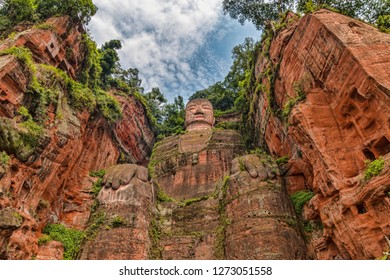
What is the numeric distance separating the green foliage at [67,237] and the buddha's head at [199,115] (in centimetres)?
2007

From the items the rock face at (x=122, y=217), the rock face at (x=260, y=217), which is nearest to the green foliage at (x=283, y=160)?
the rock face at (x=260, y=217)

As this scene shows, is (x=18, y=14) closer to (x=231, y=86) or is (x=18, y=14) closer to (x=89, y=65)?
(x=89, y=65)

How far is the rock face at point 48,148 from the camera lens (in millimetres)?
12938

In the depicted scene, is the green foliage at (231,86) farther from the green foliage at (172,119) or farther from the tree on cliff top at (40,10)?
the tree on cliff top at (40,10)

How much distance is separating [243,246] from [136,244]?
5.53 meters

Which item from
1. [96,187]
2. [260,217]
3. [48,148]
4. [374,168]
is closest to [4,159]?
[48,148]

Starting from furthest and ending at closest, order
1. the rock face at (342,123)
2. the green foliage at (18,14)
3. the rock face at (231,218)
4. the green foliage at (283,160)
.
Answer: the green foliage at (18,14), the green foliage at (283,160), the rock face at (231,218), the rock face at (342,123)

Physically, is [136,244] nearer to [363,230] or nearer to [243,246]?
[243,246]

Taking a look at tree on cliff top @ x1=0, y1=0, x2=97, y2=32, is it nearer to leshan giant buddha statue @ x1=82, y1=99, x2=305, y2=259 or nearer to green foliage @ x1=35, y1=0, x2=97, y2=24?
green foliage @ x1=35, y1=0, x2=97, y2=24

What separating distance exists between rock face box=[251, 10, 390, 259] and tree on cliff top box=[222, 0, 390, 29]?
5.80 meters

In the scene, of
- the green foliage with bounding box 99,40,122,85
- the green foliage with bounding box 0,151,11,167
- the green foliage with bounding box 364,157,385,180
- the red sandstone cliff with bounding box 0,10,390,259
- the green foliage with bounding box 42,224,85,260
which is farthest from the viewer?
the green foliage with bounding box 99,40,122,85

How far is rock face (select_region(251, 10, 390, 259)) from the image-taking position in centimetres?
1034

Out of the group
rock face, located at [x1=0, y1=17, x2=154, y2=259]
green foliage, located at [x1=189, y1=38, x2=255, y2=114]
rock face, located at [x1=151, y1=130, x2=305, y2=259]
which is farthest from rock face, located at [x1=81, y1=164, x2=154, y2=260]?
green foliage, located at [x1=189, y1=38, x2=255, y2=114]

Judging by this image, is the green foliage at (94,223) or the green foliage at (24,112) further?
the green foliage at (94,223)
